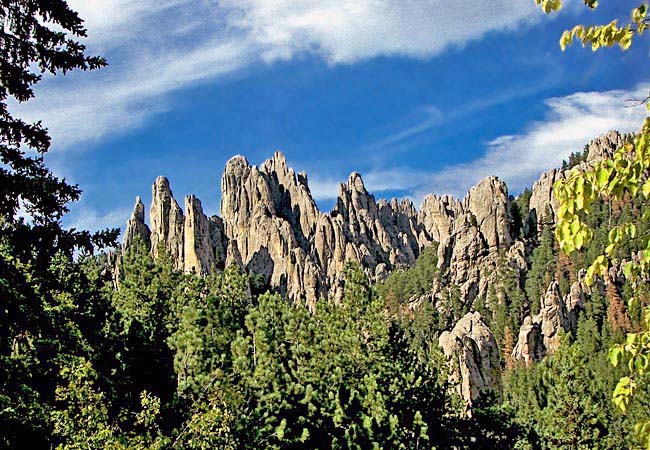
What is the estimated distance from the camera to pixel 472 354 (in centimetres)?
5381

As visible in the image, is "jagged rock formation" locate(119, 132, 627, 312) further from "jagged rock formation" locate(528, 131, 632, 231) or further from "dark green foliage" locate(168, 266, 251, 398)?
"dark green foliage" locate(168, 266, 251, 398)

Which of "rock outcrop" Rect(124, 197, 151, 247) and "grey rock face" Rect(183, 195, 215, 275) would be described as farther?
"grey rock face" Rect(183, 195, 215, 275)

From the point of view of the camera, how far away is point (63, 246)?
38.9 feet

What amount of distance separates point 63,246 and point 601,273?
9.91 meters

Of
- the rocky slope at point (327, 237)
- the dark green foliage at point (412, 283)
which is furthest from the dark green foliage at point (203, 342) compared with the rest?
the dark green foliage at point (412, 283)

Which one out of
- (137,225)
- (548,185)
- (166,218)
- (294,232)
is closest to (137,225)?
(137,225)

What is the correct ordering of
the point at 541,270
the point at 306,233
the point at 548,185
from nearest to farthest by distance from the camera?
the point at 541,270
the point at 548,185
the point at 306,233

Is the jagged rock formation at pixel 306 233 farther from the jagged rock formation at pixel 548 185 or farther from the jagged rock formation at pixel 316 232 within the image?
the jagged rock formation at pixel 548 185

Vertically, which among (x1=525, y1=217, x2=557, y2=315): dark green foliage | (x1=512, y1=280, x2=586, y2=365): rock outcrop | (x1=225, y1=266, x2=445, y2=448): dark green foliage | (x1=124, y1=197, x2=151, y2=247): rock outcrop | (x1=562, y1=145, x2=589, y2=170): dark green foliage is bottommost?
(x1=225, y1=266, x2=445, y2=448): dark green foliage

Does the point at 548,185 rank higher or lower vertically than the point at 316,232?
higher

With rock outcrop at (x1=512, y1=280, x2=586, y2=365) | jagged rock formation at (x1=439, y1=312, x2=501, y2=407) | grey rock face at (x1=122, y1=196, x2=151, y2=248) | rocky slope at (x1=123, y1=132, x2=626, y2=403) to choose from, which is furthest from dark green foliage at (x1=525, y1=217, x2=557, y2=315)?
grey rock face at (x1=122, y1=196, x2=151, y2=248)

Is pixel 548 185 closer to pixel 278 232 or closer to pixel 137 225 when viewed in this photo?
pixel 278 232

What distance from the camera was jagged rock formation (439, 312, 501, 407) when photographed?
4838 cm

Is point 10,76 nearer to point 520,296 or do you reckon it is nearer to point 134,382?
point 134,382
